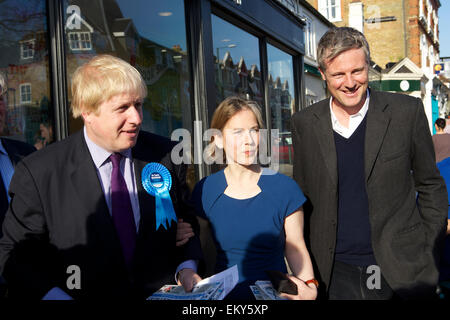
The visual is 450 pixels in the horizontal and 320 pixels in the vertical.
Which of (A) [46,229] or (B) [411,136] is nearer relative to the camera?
(A) [46,229]

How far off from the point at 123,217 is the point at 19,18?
2236 millimetres

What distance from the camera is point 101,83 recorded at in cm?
189

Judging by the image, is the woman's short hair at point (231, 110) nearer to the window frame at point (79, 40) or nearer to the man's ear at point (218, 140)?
the man's ear at point (218, 140)

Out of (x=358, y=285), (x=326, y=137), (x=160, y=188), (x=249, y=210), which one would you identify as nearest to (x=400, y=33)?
(x=326, y=137)

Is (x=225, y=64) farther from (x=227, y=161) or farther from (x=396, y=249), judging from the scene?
(x=396, y=249)

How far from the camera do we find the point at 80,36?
3865mm

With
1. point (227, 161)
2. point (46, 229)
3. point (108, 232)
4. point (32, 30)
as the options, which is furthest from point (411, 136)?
point (32, 30)

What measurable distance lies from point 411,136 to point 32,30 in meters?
2.90

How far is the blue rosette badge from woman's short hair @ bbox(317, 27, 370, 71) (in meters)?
1.16

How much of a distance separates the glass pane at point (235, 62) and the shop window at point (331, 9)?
62.0 ft

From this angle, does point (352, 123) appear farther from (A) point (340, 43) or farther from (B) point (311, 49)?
(B) point (311, 49)

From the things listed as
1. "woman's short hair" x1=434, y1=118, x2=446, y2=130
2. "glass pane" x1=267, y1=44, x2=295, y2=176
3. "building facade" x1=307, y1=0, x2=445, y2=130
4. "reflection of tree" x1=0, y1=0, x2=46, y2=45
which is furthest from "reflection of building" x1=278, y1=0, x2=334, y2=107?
"building facade" x1=307, y1=0, x2=445, y2=130

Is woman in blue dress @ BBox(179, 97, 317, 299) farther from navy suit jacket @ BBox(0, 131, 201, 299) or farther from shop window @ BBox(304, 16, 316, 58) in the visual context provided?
shop window @ BBox(304, 16, 316, 58)
